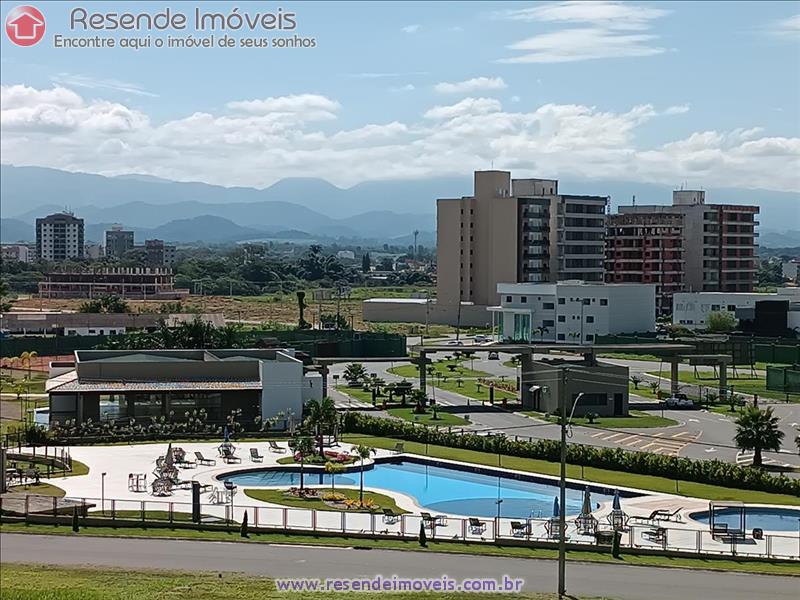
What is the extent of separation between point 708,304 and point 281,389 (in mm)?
47366

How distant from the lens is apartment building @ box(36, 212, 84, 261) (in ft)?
628

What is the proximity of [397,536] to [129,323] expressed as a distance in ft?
168

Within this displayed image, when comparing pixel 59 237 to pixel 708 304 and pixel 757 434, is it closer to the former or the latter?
pixel 708 304

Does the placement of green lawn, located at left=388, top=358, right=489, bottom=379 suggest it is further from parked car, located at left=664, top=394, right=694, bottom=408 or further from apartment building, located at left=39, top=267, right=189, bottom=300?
apartment building, located at left=39, top=267, right=189, bottom=300

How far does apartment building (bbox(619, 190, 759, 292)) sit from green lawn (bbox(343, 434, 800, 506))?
62392mm

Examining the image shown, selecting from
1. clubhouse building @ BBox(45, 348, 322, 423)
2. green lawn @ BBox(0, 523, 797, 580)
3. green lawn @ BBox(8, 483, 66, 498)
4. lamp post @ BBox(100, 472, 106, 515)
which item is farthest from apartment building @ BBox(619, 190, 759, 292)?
green lawn @ BBox(0, 523, 797, 580)

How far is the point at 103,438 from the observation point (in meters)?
34.8

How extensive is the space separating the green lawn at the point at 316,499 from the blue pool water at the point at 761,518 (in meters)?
6.96

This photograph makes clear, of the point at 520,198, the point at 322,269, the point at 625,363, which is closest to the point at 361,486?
the point at 625,363

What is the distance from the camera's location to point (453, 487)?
96.2 ft

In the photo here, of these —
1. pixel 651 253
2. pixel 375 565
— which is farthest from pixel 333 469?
pixel 651 253

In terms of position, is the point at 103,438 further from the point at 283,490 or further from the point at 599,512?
the point at 599,512

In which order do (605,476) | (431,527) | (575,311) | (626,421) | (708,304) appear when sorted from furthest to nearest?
(708,304) → (575,311) → (626,421) → (605,476) → (431,527)

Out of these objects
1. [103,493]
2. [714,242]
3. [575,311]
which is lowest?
[103,493]
